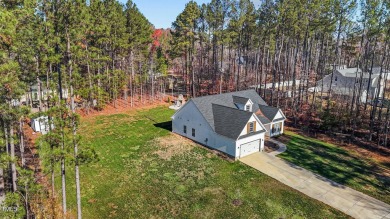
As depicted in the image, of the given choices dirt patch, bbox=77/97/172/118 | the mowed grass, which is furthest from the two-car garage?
dirt patch, bbox=77/97/172/118

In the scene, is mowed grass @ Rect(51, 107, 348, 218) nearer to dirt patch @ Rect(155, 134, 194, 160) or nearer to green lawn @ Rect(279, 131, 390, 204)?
dirt patch @ Rect(155, 134, 194, 160)

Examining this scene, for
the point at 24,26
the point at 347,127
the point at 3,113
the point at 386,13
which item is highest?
the point at 386,13

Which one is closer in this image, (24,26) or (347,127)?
(24,26)

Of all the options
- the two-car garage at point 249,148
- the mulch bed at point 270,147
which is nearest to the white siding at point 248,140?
the two-car garage at point 249,148

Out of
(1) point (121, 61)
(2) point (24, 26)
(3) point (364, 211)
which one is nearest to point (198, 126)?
(3) point (364, 211)

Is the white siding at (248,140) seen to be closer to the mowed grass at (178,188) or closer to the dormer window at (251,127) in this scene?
the dormer window at (251,127)

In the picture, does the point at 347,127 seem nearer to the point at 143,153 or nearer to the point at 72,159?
the point at 143,153
